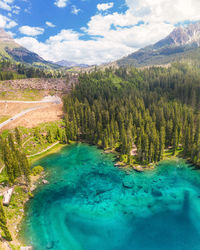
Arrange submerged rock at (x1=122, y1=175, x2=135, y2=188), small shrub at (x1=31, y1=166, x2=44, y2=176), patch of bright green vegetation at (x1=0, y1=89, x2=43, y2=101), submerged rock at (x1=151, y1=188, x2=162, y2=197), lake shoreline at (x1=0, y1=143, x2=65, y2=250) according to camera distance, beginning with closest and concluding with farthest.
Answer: lake shoreline at (x1=0, y1=143, x2=65, y2=250)
submerged rock at (x1=151, y1=188, x2=162, y2=197)
submerged rock at (x1=122, y1=175, x2=135, y2=188)
small shrub at (x1=31, y1=166, x2=44, y2=176)
patch of bright green vegetation at (x1=0, y1=89, x2=43, y2=101)

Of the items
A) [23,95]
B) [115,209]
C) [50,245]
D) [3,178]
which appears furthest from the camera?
[23,95]

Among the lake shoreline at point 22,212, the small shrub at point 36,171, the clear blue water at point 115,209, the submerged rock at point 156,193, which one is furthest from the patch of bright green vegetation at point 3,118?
the submerged rock at point 156,193

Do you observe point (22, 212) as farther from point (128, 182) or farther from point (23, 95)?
point (23, 95)

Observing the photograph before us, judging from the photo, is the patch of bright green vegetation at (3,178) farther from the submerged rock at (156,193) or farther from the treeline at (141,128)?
the submerged rock at (156,193)

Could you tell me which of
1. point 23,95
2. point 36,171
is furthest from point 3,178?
point 23,95

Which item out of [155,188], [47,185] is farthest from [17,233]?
[155,188]

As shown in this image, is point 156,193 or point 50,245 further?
point 156,193

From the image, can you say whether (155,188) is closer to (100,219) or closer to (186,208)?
(186,208)

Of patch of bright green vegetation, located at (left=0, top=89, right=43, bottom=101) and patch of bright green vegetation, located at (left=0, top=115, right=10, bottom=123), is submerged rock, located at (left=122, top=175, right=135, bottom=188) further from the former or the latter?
patch of bright green vegetation, located at (left=0, top=89, right=43, bottom=101)

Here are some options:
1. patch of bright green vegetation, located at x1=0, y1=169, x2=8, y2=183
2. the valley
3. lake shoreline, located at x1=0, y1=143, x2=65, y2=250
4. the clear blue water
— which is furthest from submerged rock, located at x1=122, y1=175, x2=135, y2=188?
patch of bright green vegetation, located at x1=0, y1=169, x2=8, y2=183
